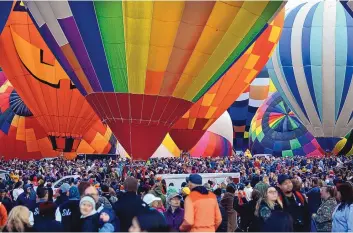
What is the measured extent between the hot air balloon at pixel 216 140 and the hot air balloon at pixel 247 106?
2965 mm

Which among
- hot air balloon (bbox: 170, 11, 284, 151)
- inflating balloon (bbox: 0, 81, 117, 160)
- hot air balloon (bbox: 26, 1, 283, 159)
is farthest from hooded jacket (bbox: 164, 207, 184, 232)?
inflating balloon (bbox: 0, 81, 117, 160)

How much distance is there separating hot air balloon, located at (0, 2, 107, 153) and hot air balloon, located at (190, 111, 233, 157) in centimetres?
705

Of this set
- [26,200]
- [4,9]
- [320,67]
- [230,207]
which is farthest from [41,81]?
[230,207]

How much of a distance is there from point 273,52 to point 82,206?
1450 centimetres

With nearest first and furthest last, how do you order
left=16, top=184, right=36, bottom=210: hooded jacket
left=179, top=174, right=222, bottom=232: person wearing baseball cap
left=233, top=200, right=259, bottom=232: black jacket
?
left=179, top=174, right=222, bottom=232: person wearing baseball cap < left=233, top=200, right=259, bottom=232: black jacket < left=16, top=184, right=36, bottom=210: hooded jacket

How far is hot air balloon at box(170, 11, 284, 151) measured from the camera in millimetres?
16109

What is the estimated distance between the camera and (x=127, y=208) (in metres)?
4.15

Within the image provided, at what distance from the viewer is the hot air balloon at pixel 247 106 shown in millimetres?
26578

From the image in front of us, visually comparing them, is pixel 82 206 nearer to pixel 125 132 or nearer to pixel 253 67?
pixel 125 132

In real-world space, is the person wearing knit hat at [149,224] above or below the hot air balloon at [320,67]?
below

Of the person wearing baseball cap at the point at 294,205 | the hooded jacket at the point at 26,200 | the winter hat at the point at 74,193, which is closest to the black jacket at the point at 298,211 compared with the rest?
the person wearing baseball cap at the point at 294,205

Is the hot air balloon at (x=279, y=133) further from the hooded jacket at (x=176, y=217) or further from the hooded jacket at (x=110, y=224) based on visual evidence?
the hooded jacket at (x=110, y=224)

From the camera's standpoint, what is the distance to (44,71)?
50.9ft

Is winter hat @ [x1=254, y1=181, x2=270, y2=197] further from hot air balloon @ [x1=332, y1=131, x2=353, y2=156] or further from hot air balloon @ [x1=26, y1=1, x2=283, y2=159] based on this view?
hot air balloon @ [x1=332, y1=131, x2=353, y2=156]
